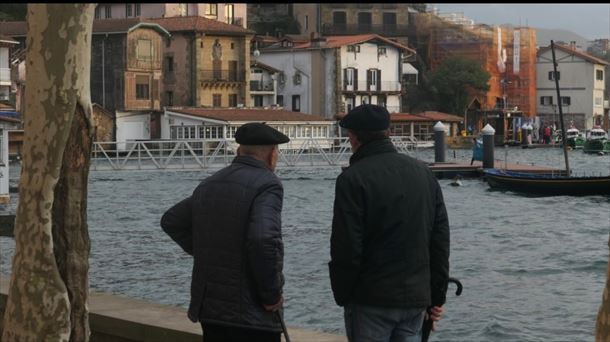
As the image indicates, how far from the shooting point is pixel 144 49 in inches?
2739

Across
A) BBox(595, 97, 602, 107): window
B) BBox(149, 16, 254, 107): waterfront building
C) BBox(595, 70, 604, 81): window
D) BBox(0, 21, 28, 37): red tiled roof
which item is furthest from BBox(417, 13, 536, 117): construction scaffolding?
BBox(0, 21, 28, 37): red tiled roof

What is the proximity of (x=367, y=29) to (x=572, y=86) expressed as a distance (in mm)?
19557

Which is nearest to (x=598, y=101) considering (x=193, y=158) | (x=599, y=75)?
(x=599, y=75)

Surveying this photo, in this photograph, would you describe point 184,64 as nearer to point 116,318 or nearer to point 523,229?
point 523,229

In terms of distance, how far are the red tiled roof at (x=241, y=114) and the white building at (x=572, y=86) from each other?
126 feet

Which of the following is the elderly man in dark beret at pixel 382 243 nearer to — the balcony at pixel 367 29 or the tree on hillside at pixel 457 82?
the tree on hillside at pixel 457 82

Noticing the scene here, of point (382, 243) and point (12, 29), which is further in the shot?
point (12, 29)

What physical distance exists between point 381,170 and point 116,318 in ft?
6.61

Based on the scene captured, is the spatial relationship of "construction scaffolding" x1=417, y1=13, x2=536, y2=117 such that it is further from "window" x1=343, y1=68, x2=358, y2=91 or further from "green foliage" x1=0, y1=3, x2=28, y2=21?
"green foliage" x1=0, y1=3, x2=28, y2=21

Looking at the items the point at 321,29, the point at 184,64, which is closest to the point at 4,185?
the point at 184,64

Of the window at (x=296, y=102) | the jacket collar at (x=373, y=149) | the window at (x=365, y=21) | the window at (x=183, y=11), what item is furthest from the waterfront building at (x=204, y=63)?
the jacket collar at (x=373, y=149)

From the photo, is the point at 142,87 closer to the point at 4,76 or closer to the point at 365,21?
the point at 4,76

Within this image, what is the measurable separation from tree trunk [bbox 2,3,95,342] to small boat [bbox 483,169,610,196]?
3549 centimetres

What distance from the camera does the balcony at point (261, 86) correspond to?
77500 mm
